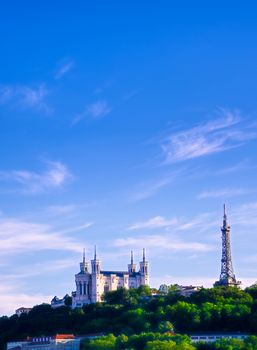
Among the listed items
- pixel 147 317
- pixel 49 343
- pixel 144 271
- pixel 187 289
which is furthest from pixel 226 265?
pixel 49 343

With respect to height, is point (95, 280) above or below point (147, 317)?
above

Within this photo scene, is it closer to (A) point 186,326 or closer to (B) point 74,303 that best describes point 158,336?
(A) point 186,326

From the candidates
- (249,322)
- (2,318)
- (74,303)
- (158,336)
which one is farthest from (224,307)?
(2,318)

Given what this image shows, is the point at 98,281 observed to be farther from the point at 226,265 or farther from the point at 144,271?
the point at 226,265

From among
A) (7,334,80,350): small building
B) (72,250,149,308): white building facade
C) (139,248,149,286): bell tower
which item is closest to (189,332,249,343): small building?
(7,334,80,350): small building

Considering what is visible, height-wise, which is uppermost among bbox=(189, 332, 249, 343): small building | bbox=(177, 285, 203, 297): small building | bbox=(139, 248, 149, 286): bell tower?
bbox=(139, 248, 149, 286): bell tower

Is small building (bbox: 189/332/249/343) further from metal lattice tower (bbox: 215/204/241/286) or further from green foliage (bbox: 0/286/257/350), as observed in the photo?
metal lattice tower (bbox: 215/204/241/286)

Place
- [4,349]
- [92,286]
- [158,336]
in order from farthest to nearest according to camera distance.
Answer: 1. [92,286]
2. [4,349]
3. [158,336]

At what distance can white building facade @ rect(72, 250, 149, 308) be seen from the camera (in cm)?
11338

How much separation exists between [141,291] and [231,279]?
11.3 meters

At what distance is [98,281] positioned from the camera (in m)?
115

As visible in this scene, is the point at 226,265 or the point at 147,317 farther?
the point at 226,265

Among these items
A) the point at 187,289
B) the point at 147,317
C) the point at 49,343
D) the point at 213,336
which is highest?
the point at 187,289

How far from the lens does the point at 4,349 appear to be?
96688mm
